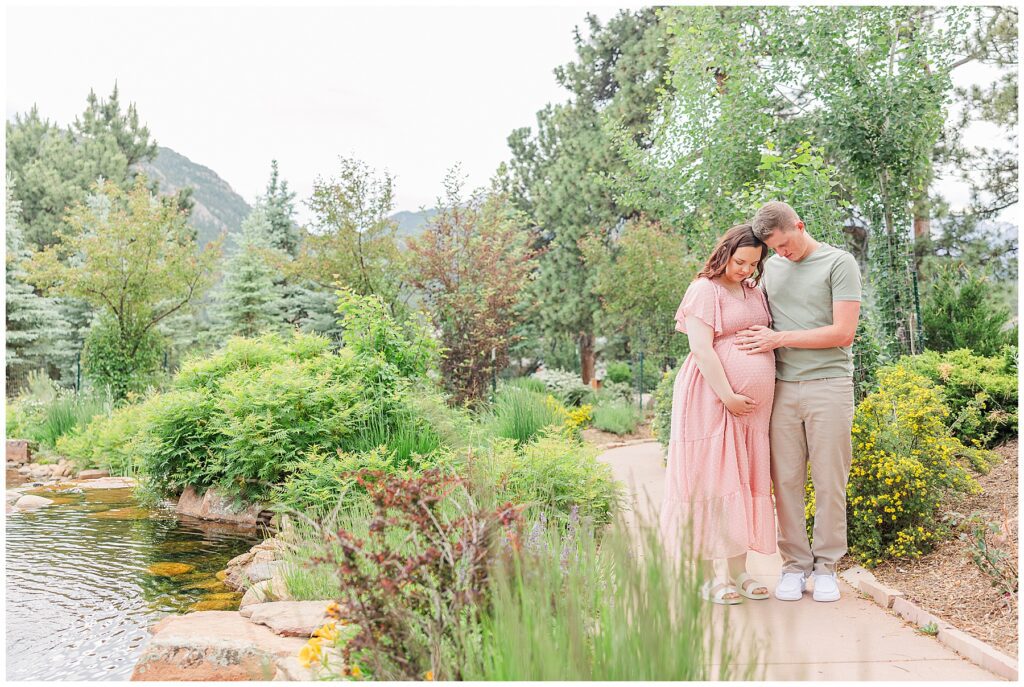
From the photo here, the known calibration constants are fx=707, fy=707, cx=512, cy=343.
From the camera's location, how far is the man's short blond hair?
3127 millimetres

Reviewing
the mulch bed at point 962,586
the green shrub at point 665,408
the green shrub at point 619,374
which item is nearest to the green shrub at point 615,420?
the green shrub at point 665,408

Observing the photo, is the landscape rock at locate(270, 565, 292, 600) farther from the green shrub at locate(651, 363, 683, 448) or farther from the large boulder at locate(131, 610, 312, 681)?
the green shrub at locate(651, 363, 683, 448)

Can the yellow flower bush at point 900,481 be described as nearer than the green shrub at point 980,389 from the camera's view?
Yes

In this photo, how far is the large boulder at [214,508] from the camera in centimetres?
569

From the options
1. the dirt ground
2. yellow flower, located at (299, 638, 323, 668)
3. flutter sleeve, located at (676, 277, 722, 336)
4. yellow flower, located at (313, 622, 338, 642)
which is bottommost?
the dirt ground

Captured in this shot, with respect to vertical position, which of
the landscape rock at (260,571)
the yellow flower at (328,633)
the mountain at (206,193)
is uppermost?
the mountain at (206,193)

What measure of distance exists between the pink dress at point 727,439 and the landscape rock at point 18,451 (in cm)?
926

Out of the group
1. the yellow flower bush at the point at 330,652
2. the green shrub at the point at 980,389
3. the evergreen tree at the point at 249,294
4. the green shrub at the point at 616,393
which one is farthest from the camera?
the evergreen tree at the point at 249,294

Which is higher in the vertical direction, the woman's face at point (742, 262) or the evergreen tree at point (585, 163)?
the evergreen tree at point (585, 163)

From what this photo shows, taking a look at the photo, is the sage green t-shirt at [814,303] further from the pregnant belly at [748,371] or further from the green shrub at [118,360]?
the green shrub at [118,360]

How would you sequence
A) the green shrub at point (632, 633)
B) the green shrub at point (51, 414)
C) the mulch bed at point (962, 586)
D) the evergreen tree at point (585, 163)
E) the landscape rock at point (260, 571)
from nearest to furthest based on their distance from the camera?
1. the green shrub at point (632, 633)
2. the mulch bed at point (962, 586)
3. the landscape rock at point (260, 571)
4. the green shrub at point (51, 414)
5. the evergreen tree at point (585, 163)

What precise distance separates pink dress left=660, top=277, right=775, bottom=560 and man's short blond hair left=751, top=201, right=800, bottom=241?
29 cm

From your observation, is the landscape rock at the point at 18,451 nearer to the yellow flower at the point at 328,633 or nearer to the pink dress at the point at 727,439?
the yellow flower at the point at 328,633

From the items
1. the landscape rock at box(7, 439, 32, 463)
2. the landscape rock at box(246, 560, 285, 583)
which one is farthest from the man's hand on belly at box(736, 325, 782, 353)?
the landscape rock at box(7, 439, 32, 463)
